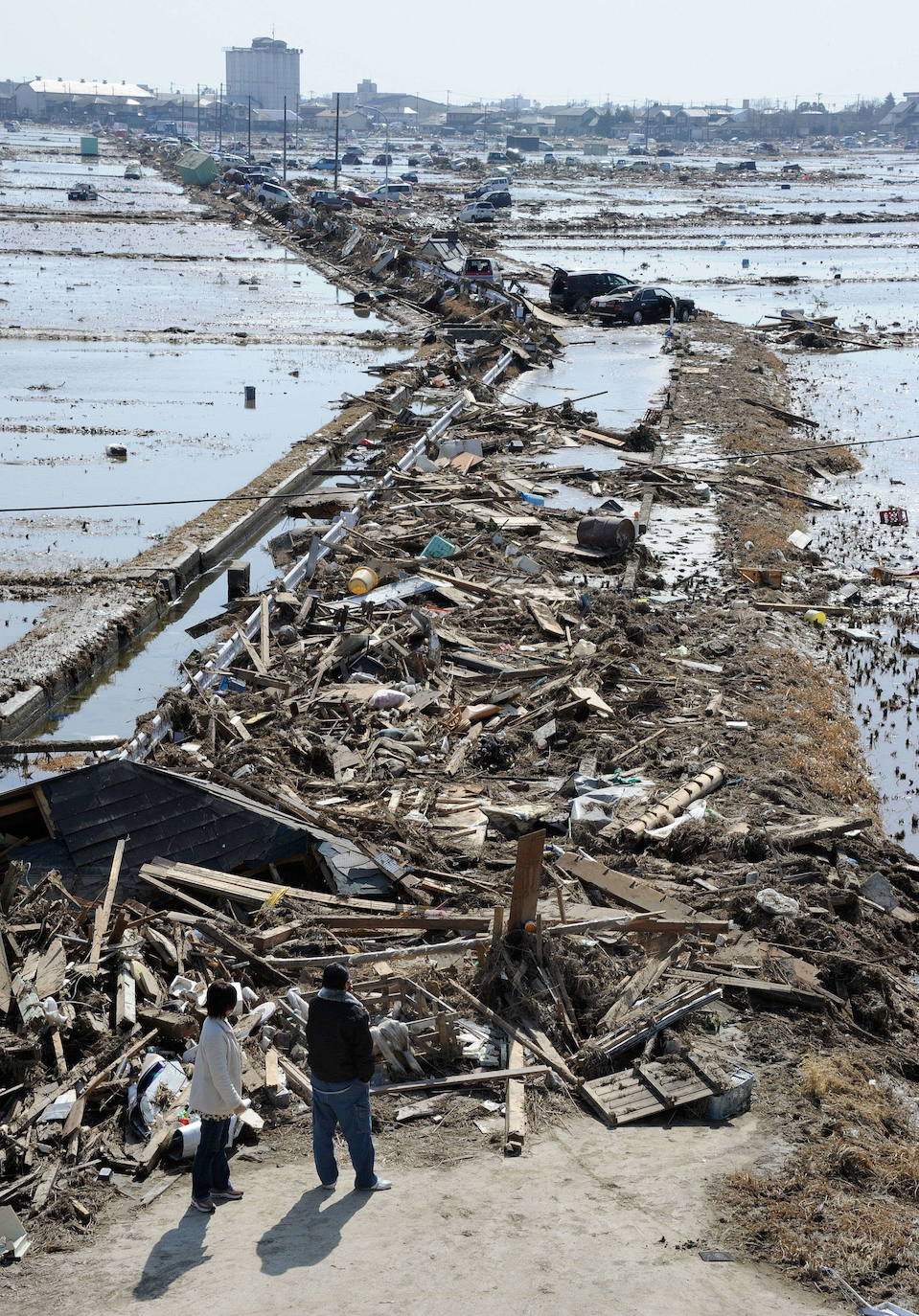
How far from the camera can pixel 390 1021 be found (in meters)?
8.16

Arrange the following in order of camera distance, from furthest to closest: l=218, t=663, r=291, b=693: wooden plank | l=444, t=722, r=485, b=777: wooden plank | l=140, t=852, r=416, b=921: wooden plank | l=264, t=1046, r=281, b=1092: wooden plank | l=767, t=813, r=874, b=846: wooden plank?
1. l=218, t=663, r=291, b=693: wooden plank
2. l=444, t=722, r=485, b=777: wooden plank
3. l=767, t=813, r=874, b=846: wooden plank
4. l=140, t=852, r=416, b=921: wooden plank
5. l=264, t=1046, r=281, b=1092: wooden plank

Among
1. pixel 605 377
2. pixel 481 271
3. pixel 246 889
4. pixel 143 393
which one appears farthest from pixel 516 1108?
pixel 481 271

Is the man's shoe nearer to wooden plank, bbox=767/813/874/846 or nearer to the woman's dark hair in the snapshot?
the woman's dark hair

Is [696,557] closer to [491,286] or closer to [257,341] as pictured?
[257,341]

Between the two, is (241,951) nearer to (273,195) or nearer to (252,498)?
(252,498)

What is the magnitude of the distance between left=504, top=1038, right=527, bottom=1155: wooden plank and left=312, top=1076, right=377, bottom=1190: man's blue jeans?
90cm

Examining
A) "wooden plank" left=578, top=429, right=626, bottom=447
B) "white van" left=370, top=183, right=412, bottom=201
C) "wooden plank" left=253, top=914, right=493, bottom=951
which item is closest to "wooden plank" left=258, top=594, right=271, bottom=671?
"wooden plank" left=253, top=914, right=493, bottom=951

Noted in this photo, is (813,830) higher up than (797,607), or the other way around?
(797,607)

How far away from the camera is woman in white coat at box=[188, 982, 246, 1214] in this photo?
21.9 feet

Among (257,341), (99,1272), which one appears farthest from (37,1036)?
(257,341)

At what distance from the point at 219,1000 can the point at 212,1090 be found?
Result: 0.47m

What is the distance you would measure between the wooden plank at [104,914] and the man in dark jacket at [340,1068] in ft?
7.93

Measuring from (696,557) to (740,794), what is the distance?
902cm

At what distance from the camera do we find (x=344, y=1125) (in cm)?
680
